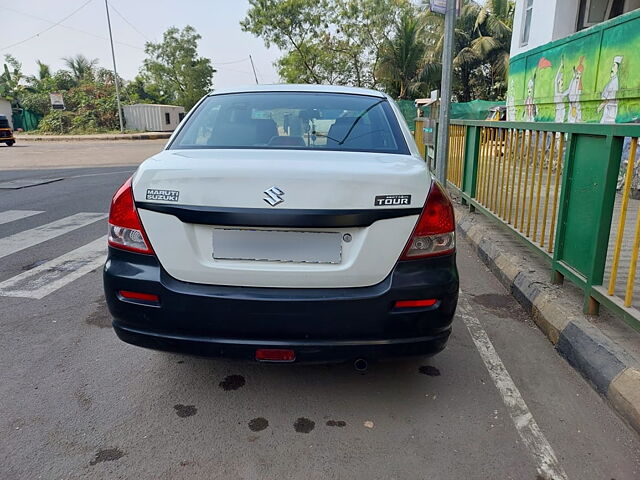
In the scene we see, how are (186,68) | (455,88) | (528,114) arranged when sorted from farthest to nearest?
(186,68), (455,88), (528,114)

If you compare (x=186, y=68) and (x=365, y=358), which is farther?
(x=186, y=68)

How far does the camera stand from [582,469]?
2238 mm

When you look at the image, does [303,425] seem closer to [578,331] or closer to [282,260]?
[282,260]

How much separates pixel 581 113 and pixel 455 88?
28065mm

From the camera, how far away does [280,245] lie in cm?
231

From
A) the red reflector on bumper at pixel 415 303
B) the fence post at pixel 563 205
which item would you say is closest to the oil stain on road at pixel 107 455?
the red reflector on bumper at pixel 415 303

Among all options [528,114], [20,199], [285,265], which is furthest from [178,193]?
[528,114]

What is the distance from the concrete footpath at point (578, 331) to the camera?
270 centimetres

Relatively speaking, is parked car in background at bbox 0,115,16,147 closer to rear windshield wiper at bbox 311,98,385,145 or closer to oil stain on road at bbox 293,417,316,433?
rear windshield wiper at bbox 311,98,385,145

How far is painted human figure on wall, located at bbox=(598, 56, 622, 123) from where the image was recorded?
8.75m

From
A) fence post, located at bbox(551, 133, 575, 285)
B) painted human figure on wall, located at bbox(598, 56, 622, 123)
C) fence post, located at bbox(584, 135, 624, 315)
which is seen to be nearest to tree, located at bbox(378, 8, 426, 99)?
painted human figure on wall, located at bbox(598, 56, 622, 123)

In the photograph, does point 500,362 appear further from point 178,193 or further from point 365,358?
point 178,193

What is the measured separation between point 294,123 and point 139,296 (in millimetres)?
1475

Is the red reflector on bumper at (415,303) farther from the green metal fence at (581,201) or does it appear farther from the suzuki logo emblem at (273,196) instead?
the green metal fence at (581,201)
